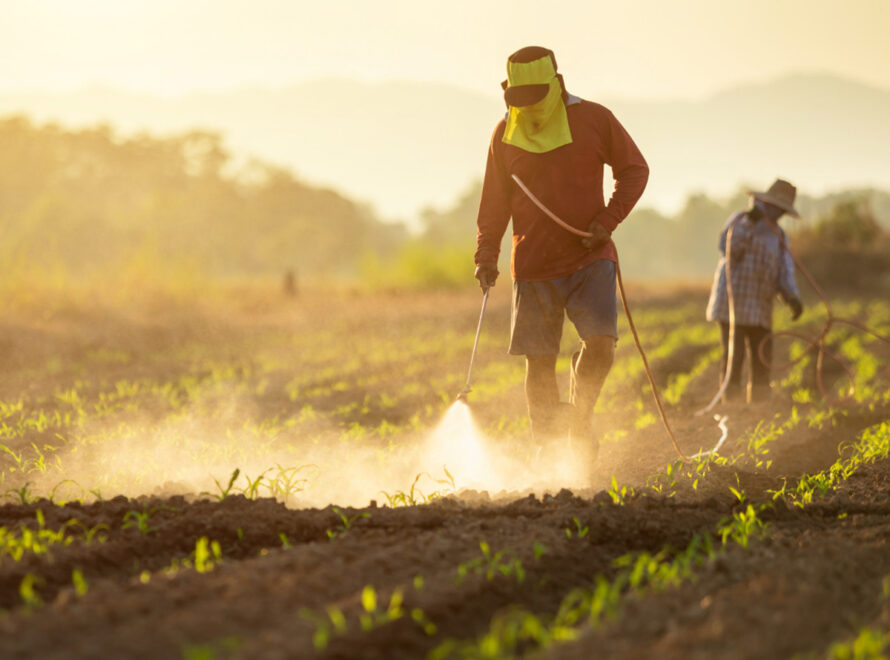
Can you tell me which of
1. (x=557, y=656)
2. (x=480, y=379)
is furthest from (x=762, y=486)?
(x=480, y=379)

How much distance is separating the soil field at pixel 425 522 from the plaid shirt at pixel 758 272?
2.73 ft

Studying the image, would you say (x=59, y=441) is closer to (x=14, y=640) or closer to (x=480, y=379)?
(x=14, y=640)

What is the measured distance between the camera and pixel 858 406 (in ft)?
25.8

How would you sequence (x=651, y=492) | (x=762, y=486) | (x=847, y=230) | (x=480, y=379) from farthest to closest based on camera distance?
(x=847, y=230) < (x=480, y=379) < (x=762, y=486) < (x=651, y=492)

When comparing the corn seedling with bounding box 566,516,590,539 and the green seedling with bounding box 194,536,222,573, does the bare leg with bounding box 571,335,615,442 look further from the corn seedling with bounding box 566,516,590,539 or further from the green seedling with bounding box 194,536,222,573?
the green seedling with bounding box 194,536,222,573

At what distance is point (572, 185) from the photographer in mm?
5012

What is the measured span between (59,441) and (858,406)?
6.31 metres

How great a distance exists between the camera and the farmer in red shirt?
4953mm

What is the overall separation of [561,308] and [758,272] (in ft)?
11.4

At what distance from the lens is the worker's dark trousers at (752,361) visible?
26.6ft

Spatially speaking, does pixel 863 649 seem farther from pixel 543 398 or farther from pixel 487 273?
pixel 487 273

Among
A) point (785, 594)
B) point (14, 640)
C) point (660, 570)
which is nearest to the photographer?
point (14, 640)

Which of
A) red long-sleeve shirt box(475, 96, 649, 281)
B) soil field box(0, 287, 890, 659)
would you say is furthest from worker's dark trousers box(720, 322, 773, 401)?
red long-sleeve shirt box(475, 96, 649, 281)

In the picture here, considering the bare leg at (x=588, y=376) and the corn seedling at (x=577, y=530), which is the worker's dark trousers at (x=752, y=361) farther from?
the corn seedling at (x=577, y=530)
